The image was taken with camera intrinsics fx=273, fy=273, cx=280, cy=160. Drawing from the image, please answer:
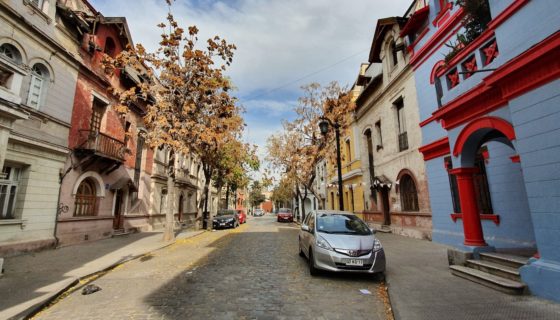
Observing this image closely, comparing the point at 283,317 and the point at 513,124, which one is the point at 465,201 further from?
the point at 283,317

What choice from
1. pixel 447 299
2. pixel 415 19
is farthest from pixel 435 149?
pixel 447 299

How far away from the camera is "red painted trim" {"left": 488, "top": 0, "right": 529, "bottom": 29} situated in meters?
5.24

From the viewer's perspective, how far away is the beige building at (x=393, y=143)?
1325cm

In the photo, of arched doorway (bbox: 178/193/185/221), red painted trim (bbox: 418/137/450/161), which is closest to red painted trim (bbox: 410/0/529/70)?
red painted trim (bbox: 418/137/450/161)

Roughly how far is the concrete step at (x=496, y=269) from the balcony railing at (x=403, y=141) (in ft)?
28.9

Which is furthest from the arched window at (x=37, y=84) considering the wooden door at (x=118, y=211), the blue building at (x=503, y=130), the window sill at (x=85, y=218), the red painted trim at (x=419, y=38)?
the red painted trim at (x=419, y=38)

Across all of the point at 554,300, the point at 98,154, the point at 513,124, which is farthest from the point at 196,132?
the point at 554,300

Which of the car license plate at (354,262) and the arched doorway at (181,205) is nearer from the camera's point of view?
the car license plate at (354,262)

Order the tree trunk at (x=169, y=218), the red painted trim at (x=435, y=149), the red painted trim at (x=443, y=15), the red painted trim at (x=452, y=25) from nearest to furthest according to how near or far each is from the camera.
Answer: the red painted trim at (x=452, y=25)
the red painted trim at (x=443, y=15)
the red painted trim at (x=435, y=149)
the tree trunk at (x=169, y=218)

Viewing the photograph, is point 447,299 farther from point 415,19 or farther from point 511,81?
point 415,19

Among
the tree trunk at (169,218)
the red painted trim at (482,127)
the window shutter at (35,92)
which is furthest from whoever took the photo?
the tree trunk at (169,218)

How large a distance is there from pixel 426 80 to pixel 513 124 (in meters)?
7.62

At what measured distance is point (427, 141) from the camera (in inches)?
478

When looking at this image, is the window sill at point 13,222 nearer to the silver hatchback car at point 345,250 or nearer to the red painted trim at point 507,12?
the silver hatchback car at point 345,250
